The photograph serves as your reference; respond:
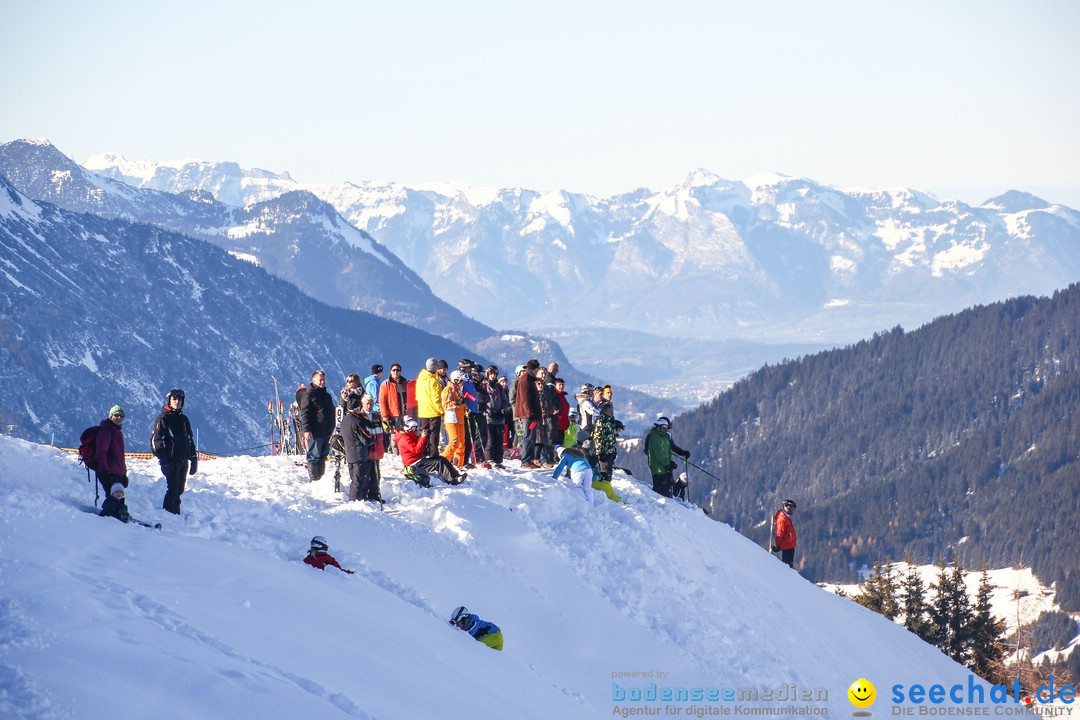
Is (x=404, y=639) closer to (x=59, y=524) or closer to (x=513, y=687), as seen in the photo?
(x=513, y=687)

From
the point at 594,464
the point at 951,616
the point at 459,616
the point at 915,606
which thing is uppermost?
the point at 594,464

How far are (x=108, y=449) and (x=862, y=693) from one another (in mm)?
12785

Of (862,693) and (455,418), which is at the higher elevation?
(455,418)

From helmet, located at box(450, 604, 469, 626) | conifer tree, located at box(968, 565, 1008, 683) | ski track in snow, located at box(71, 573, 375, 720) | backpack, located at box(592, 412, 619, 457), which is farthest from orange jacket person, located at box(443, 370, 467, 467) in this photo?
conifer tree, located at box(968, 565, 1008, 683)

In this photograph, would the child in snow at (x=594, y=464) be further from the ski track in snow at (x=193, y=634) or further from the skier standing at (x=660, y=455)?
the ski track in snow at (x=193, y=634)

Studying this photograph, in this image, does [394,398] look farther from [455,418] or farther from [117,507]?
[117,507]

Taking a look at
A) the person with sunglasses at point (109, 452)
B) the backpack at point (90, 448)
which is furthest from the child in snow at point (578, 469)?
the backpack at point (90, 448)

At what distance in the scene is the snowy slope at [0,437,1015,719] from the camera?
39.0 ft

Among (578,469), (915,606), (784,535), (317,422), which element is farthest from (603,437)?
(915,606)

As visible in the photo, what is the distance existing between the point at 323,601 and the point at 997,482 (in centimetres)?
19666

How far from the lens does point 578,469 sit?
77.1ft

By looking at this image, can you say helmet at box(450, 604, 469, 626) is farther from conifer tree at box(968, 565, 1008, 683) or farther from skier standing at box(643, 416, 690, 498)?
conifer tree at box(968, 565, 1008, 683)

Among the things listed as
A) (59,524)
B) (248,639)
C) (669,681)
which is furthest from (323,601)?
(669,681)

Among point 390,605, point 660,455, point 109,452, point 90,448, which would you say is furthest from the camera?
point 660,455
